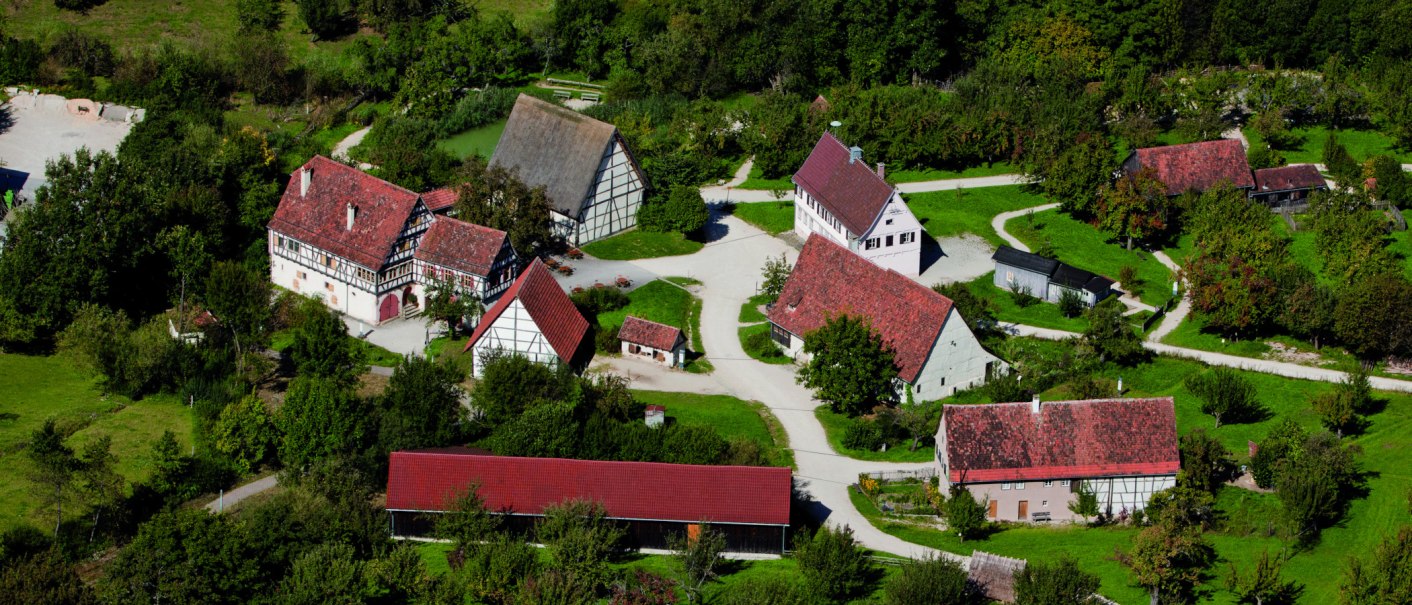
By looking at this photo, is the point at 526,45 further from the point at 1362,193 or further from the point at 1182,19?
the point at 1362,193

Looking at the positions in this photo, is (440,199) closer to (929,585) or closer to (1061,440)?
(1061,440)

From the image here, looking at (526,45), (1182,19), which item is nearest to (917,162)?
(1182,19)

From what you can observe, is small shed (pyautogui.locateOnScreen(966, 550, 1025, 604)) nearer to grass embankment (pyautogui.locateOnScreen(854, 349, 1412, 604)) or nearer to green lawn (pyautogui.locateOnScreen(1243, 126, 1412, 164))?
grass embankment (pyautogui.locateOnScreen(854, 349, 1412, 604))

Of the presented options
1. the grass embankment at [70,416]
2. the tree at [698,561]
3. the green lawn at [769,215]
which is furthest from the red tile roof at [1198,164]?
the grass embankment at [70,416]

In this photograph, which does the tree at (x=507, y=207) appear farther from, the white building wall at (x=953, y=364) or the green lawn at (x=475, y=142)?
the white building wall at (x=953, y=364)

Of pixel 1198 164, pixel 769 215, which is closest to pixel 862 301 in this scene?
pixel 769 215

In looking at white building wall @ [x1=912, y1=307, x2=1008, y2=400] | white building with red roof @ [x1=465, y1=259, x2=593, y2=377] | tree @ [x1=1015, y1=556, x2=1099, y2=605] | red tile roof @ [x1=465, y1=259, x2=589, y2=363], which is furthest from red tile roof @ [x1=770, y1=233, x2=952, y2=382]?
Result: tree @ [x1=1015, y1=556, x2=1099, y2=605]
